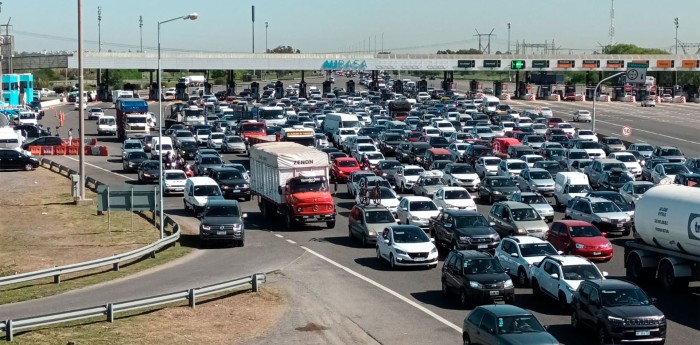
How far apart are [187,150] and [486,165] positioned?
21504mm

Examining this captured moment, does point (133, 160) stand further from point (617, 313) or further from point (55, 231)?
point (617, 313)

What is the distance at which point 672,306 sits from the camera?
91.2 feet

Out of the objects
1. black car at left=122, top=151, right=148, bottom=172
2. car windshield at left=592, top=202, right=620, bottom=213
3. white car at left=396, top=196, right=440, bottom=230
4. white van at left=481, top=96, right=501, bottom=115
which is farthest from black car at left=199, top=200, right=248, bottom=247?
white van at left=481, top=96, right=501, bottom=115

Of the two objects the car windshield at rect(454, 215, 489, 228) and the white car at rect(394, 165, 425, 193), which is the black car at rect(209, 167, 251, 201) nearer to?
the white car at rect(394, 165, 425, 193)

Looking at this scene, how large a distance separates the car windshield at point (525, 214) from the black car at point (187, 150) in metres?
35.2

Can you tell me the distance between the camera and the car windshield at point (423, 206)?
4106 centimetres

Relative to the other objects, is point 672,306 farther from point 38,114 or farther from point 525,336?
point 38,114

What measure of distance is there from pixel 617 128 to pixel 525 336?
78648 mm

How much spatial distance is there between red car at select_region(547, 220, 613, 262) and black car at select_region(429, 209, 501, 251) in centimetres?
211

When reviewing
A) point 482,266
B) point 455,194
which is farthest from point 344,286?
point 455,194

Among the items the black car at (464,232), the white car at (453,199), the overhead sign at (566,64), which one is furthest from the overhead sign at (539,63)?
the black car at (464,232)

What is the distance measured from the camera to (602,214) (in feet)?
131

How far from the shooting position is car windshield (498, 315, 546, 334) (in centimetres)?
2109

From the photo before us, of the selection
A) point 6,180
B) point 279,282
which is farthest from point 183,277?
point 6,180
